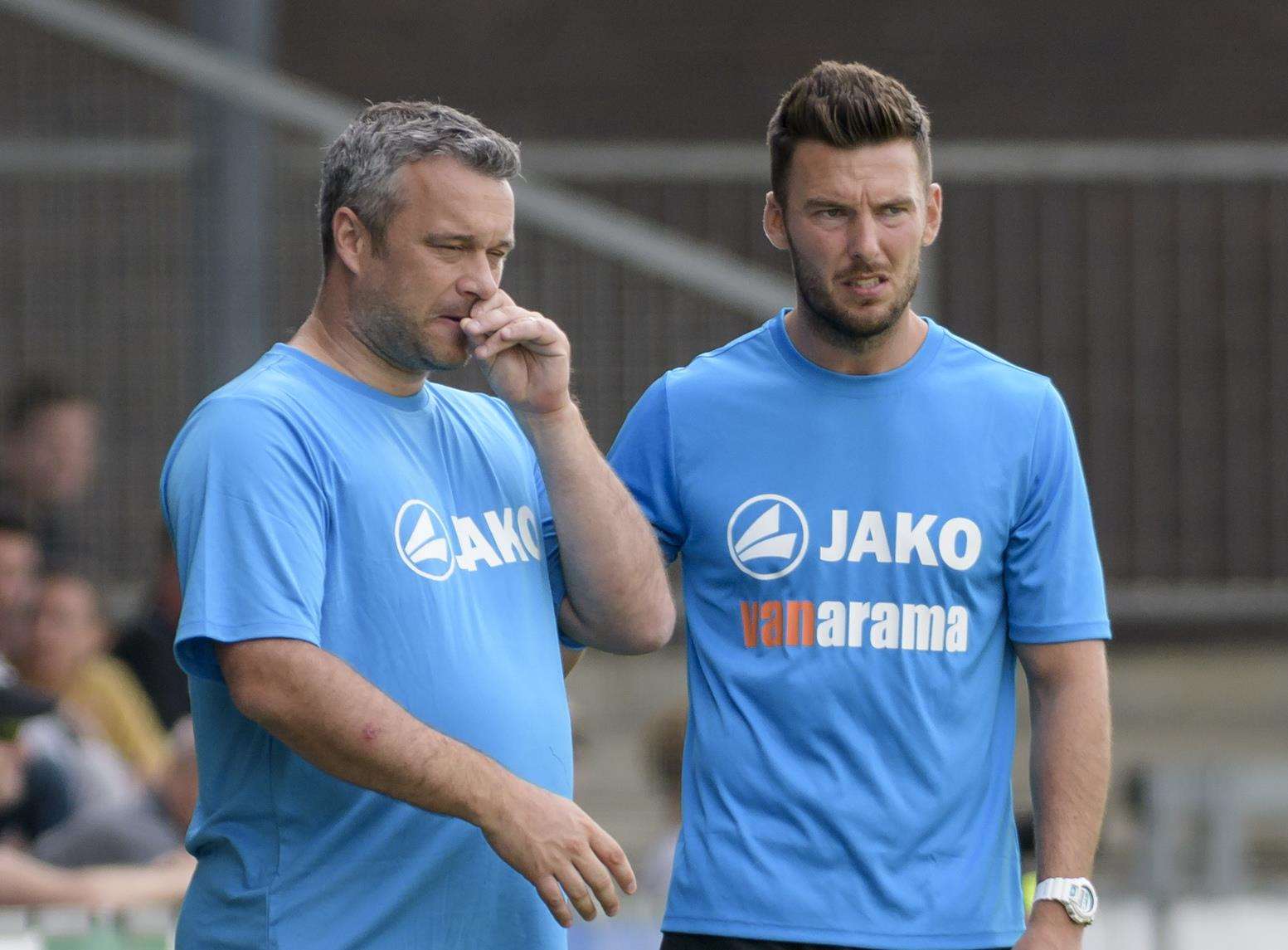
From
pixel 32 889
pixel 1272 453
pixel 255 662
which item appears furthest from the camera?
pixel 1272 453

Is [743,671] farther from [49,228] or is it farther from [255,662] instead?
[49,228]

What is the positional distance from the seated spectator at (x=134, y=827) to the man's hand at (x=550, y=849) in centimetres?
288

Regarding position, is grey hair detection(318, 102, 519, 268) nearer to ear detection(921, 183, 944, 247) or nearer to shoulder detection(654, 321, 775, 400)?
shoulder detection(654, 321, 775, 400)

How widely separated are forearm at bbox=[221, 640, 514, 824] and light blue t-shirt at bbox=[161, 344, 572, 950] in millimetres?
51

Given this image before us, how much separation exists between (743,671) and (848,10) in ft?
28.6

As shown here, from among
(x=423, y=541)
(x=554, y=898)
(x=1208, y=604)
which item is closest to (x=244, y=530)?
(x=423, y=541)

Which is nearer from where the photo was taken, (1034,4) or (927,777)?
(927,777)

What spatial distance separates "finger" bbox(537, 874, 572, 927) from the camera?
2.82 metres

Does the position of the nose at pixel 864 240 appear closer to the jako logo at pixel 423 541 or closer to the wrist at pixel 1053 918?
the jako logo at pixel 423 541

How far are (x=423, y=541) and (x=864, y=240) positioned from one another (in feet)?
2.58

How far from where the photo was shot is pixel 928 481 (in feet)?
10.6

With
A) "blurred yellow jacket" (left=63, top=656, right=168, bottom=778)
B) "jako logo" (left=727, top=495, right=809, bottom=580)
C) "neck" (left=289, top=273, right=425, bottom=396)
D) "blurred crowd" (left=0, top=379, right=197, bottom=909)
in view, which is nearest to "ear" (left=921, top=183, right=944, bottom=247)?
"jako logo" (left=727, top=495, right=809, bottom=580)

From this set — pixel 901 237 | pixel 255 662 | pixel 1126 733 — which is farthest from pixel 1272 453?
pixel 255 662

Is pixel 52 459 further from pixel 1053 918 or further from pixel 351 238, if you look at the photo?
pixel 1053 918
